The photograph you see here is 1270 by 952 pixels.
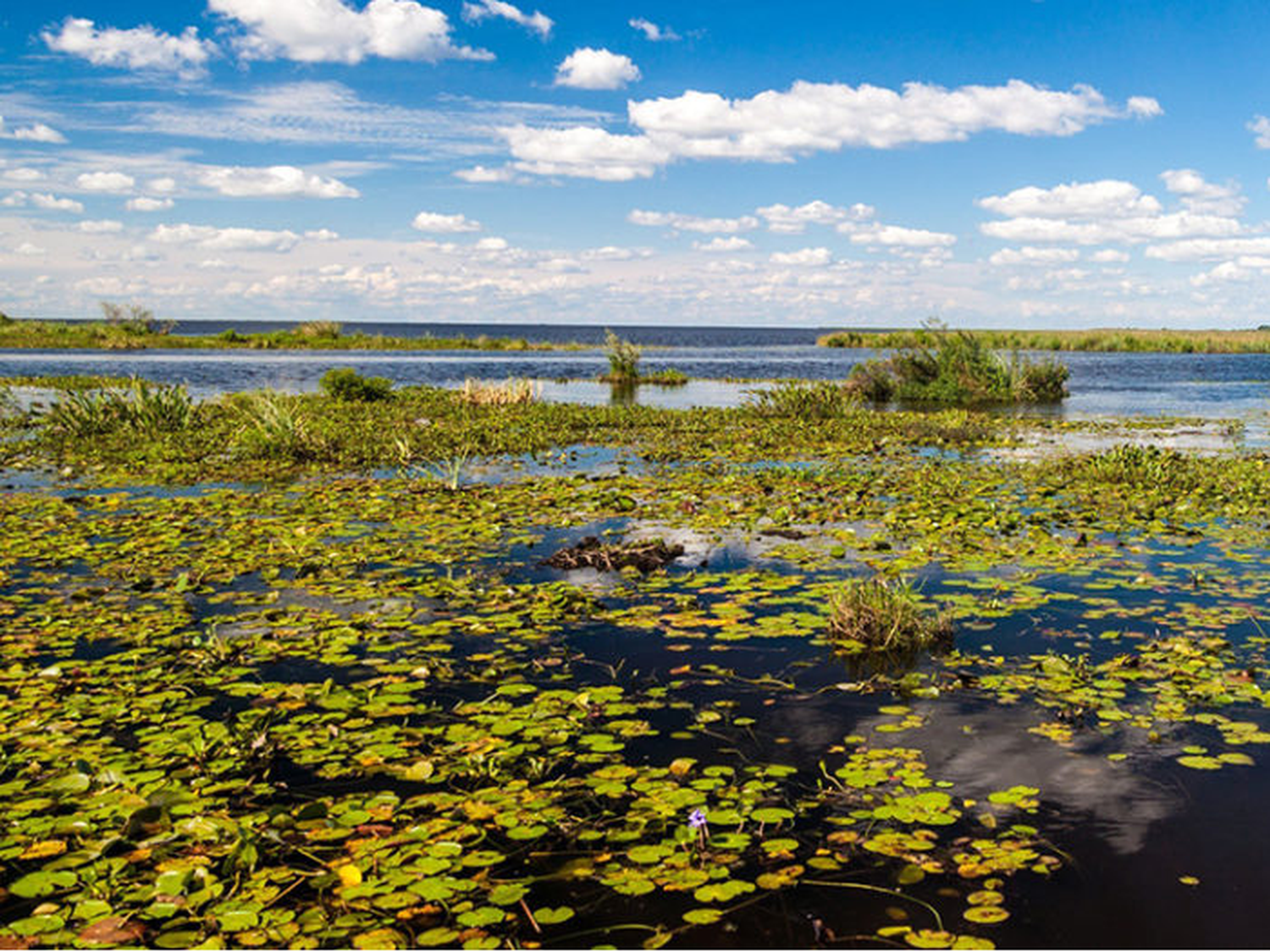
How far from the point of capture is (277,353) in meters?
67.6

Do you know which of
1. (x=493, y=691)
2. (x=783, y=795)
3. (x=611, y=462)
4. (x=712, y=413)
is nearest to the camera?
(x=783, y=795)

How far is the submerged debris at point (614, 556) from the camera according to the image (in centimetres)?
981

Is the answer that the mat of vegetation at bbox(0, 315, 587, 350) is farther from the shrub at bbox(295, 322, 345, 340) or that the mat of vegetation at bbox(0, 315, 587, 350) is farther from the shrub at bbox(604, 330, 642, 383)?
the shrub at bbox(604, 330, 642, 383)

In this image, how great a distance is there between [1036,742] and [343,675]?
4.78 m

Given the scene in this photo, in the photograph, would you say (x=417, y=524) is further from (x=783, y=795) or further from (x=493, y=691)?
(x=783, y=795)

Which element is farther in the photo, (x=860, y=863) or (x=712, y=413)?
(x=712, y=413)

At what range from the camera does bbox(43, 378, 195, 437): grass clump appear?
20.4 metres

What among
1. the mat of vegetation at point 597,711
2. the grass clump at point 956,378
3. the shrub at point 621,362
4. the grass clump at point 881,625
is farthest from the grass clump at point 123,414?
the shrub at point 621,362

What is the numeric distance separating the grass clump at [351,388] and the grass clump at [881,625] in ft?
78.4

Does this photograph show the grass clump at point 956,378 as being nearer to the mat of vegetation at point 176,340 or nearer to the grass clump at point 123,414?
the grass clump at point 123,414

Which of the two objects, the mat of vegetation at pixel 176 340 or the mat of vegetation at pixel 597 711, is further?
the mat of vegetation at pixel 176 340

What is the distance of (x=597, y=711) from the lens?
6.20 meters

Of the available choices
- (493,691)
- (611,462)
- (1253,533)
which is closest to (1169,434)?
(1253,533)

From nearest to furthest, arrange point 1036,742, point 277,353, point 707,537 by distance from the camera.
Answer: point 1036,742
point 707,537
point 277,353
